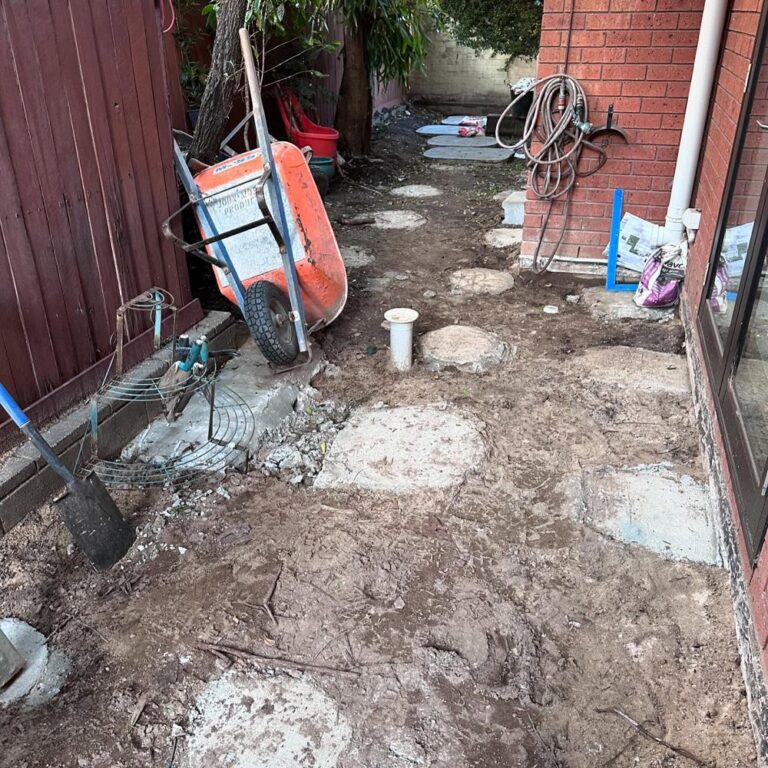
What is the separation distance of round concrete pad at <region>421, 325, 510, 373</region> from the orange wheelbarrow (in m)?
0.66

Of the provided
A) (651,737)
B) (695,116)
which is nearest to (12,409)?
(651,737)

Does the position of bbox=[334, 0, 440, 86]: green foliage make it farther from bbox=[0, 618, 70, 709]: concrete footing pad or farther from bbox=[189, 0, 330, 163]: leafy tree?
bbox=[0, 618, 70, 709]: concrete footing pad

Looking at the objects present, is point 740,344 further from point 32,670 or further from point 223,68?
point 223,68

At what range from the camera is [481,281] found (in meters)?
4.81

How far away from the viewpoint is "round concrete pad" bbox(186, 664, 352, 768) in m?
1.76

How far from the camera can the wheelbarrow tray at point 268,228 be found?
3.49 m

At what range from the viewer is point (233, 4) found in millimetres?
3830

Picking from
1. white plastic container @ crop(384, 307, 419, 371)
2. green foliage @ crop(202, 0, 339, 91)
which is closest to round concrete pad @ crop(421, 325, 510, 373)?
white plastic container @ crop(384, 307, 419, 371)

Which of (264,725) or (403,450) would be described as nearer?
(264,725)

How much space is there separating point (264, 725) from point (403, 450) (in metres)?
1.37

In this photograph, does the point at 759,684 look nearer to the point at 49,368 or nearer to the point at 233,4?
the point at 49,368

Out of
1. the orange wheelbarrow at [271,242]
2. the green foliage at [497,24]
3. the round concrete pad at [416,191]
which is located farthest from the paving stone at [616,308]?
the green foliage at [497,24]

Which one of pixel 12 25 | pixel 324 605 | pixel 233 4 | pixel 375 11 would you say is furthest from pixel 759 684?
pixel 375 11

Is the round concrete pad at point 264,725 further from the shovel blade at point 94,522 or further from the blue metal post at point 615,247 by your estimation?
the blue metal post at point 615,247
